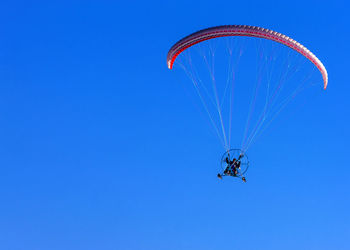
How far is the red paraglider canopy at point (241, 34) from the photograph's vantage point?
142 feet

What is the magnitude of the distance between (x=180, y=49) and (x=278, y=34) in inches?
265

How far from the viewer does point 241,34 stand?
143ft

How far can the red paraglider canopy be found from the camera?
43328mm

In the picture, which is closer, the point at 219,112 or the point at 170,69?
the point at 219,112

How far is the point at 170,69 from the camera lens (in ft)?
152

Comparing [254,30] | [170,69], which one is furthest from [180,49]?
[254,30]

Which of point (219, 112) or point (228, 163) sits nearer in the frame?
point (219, 112)

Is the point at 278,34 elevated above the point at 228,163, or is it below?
above

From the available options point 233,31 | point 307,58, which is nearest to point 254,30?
point 233,31

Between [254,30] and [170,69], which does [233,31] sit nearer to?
[254,30]

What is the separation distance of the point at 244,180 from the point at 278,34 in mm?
9842

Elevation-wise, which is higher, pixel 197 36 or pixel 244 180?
pixel 197 36

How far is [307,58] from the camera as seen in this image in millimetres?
45375

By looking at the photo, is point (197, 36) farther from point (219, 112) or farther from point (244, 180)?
point (244, 180)
